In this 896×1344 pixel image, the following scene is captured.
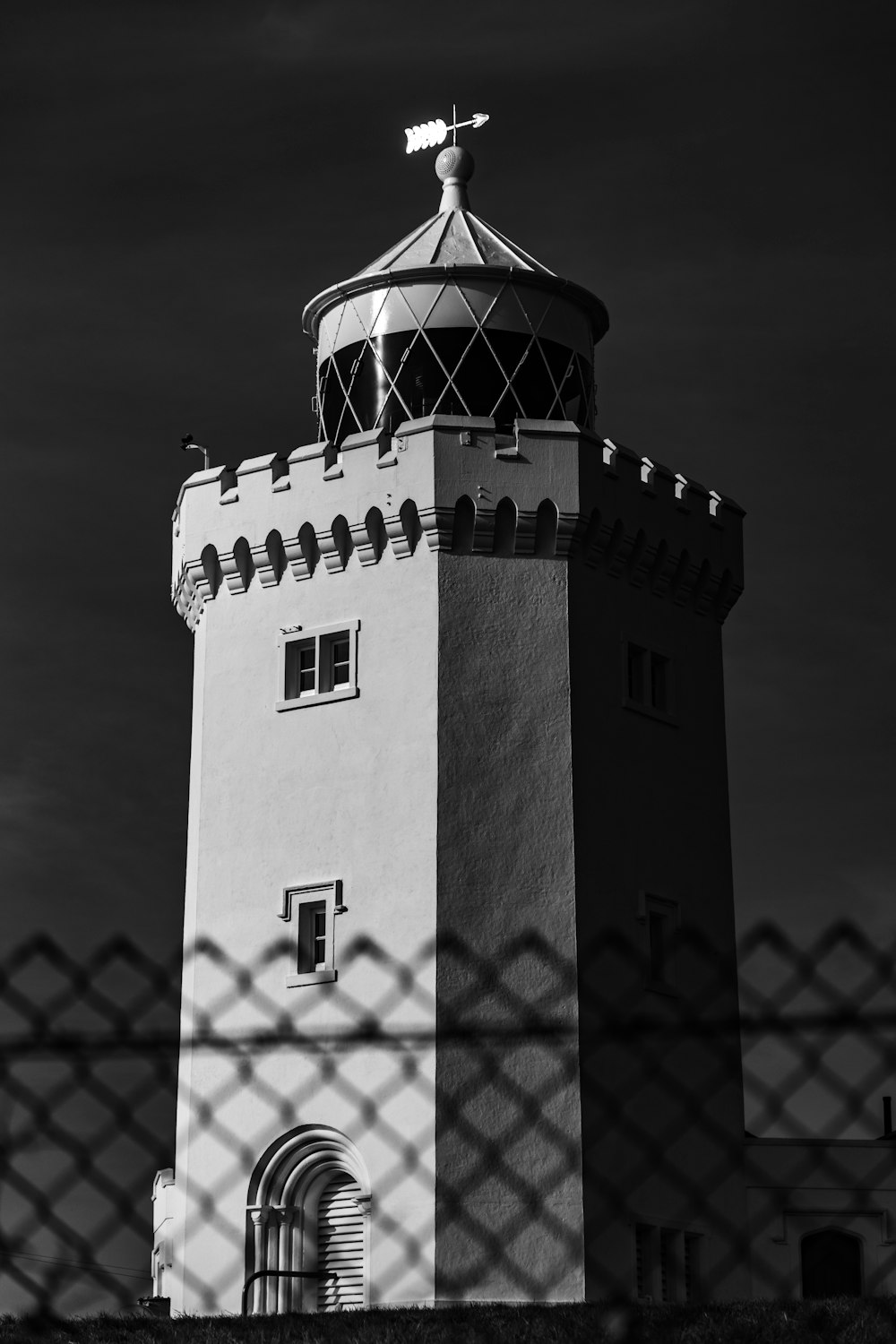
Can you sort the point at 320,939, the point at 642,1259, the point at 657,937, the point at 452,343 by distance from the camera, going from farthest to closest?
the point at 452,343 < the point at 657,937 < the point at 320,939 < the point at 642,1259

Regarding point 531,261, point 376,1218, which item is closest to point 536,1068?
point 376,1218

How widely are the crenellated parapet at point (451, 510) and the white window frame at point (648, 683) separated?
3.11ft

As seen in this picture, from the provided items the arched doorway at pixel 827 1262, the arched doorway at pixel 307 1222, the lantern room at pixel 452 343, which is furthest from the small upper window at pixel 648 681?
the arched doorway at pixel 827 1262

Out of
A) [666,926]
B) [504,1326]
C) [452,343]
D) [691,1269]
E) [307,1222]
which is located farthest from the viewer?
[452,343]

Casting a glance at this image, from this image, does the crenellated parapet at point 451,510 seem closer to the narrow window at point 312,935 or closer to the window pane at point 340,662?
the window pane at point 340,662

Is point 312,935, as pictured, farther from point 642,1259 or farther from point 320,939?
point 642,1259

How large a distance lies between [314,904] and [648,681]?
20.1ft

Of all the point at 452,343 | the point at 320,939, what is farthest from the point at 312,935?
the point at 452,343

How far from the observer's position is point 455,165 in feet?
113

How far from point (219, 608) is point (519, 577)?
16.6 feet

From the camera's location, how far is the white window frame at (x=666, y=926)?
1120 inches

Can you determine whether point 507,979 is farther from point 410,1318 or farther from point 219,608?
point 219,608

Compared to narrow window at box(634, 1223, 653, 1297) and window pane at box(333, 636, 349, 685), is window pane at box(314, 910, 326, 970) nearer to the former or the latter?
window pane at box(333, 636, 349, 685)

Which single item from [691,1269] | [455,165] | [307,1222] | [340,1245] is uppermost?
[455,165]
